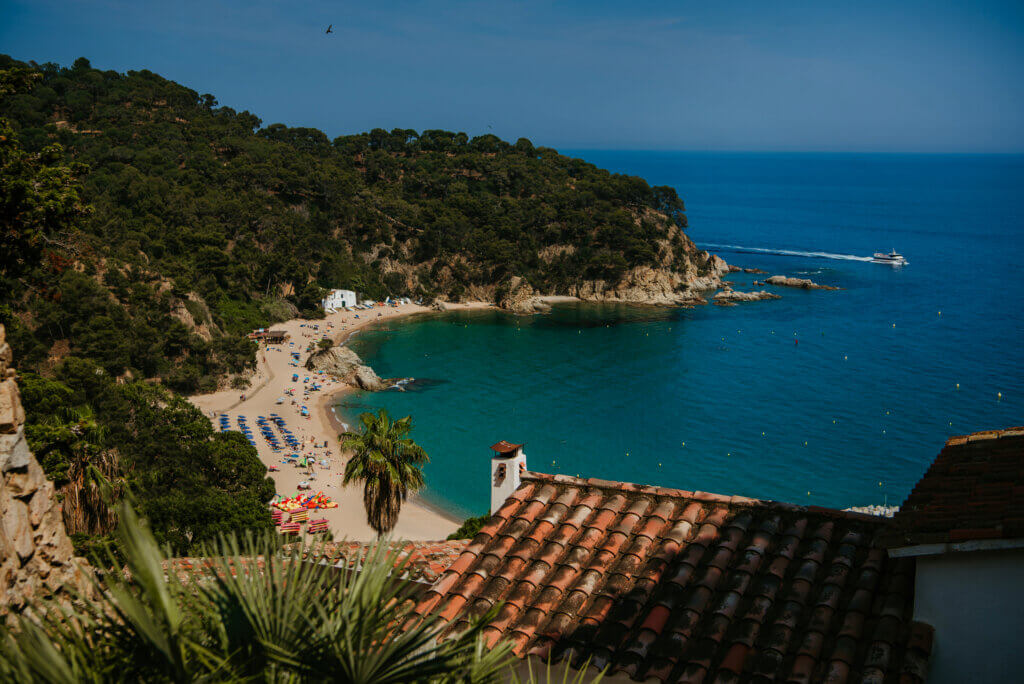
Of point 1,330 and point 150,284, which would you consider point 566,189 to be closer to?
point 150,284

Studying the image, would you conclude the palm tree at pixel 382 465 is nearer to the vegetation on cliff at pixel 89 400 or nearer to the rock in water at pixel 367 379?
the vegetation on cliff at pixel 89 400

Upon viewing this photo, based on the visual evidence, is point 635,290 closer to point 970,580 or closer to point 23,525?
point 23,525

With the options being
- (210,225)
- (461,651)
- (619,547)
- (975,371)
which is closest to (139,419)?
(619,547)

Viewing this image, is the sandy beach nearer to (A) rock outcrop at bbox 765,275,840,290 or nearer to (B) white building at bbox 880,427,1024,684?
(B) white building at bbox 880,427,1024,684

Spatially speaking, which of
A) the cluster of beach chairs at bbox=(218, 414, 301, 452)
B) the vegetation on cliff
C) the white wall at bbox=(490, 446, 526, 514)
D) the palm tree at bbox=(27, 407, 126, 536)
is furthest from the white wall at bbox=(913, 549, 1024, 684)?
the cluster of beach chairs at bbox=(218, 414, 301, 452)

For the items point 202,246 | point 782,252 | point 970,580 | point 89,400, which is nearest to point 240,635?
point 970,580

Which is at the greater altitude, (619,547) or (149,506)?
(619,547)

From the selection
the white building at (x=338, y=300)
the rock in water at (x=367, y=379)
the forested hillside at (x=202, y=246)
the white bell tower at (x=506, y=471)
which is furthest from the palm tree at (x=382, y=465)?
the white building at (x=338, y=300)
